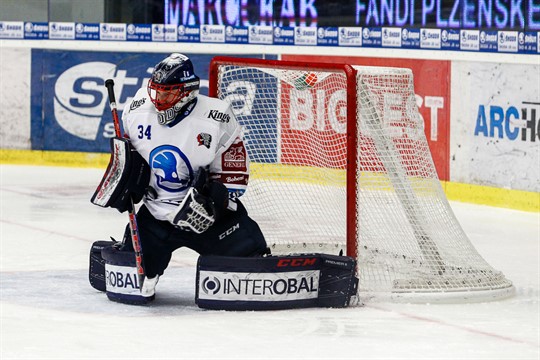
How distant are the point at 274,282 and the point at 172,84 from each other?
85 centimetres

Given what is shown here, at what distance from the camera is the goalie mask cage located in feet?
18.5

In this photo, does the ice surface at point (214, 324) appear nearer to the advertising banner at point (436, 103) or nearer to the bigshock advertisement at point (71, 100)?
the advertising banner at point (436, 103)

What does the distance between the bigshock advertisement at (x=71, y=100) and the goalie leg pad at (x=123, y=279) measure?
539 centimetres

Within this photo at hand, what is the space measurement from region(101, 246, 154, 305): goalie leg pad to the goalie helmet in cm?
60

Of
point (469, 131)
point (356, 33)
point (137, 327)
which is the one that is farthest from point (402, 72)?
point (356, 33)

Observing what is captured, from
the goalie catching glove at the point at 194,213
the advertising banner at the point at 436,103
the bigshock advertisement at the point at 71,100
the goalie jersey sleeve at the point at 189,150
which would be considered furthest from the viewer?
the bigshock advertisement at the point at 71,100

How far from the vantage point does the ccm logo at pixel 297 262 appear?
5363 millimetres

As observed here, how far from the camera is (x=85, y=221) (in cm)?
804

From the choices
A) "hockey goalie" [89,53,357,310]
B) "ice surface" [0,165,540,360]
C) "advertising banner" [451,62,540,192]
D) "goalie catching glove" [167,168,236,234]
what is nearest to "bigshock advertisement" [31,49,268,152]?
"advertising banner" [451,62,540,192]

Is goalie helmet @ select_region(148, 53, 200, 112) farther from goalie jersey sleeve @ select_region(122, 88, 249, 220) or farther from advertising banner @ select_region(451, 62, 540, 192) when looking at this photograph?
advertising banner @ select_region(451, 62, 540, 192)

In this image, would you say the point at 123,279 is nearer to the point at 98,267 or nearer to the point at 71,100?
the point at 98,267

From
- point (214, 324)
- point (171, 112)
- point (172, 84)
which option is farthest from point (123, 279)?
point (172, 84)

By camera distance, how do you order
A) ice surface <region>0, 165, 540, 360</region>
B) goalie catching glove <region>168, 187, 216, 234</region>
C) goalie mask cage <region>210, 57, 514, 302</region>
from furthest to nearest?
goalie mask cage <region>210, 57, 514, 302</region>, goalie catching glove <region>168, 187, 216, 234</region>, ice surface <region>0, 165, 540, 360</region>

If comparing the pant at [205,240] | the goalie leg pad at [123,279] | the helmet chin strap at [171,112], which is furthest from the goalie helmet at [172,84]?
the goalie leg pad at [123,279]
